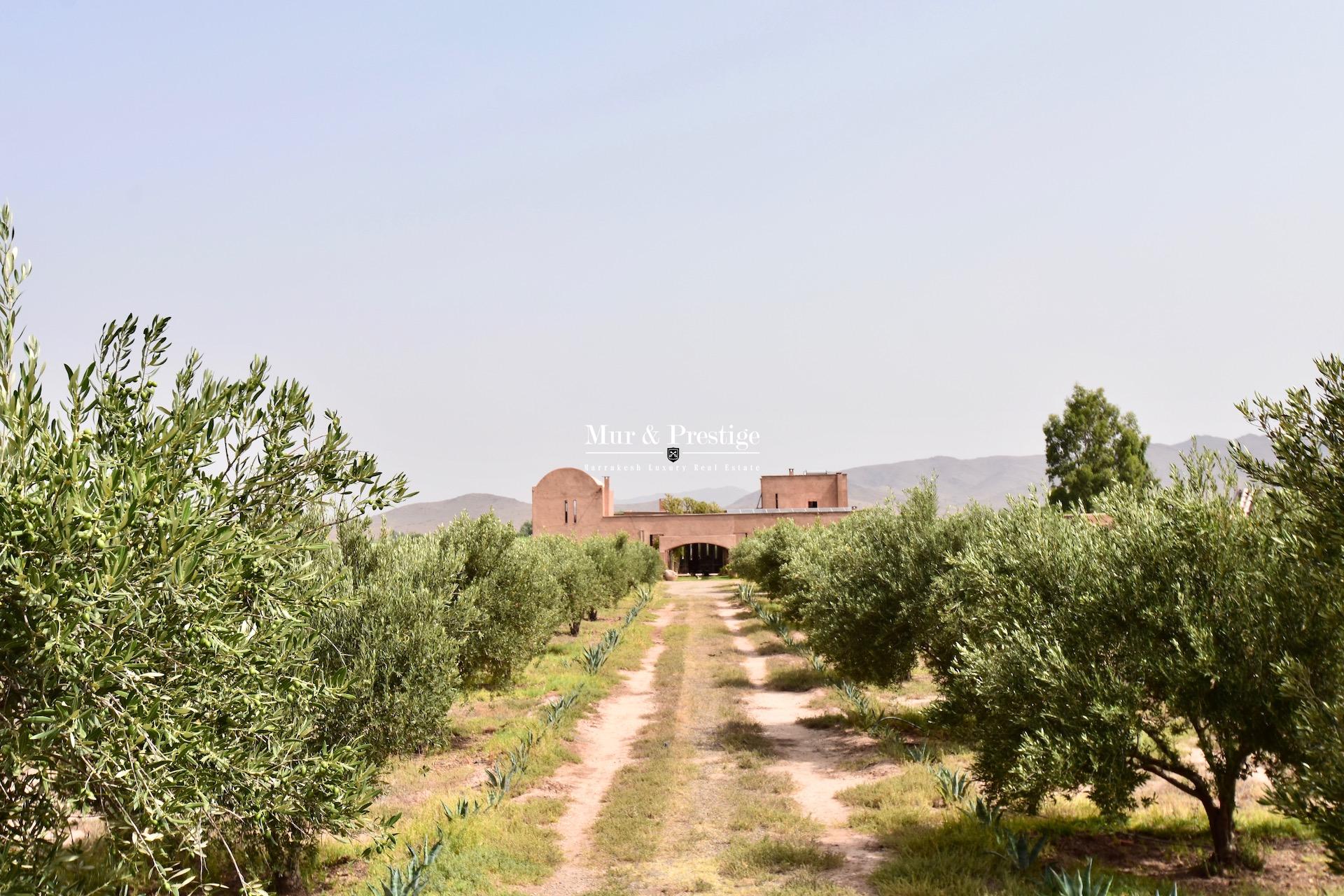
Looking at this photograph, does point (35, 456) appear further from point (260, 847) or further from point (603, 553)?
point (603, 553)

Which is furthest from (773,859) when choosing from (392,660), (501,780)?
(392,660)

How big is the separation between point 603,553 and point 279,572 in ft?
129

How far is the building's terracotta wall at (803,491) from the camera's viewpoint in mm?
75125

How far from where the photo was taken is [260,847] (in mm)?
9648

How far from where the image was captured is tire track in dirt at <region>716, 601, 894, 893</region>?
10.7 m

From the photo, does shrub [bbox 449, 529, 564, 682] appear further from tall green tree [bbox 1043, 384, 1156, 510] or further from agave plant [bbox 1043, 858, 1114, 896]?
tall green tree [bbox 1043, 384, 1156, 510]

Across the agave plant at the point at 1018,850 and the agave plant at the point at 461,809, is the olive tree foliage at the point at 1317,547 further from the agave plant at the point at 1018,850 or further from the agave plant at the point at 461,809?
the agave plant at the point at 461,809

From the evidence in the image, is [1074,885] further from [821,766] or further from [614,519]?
Result: [614,519]

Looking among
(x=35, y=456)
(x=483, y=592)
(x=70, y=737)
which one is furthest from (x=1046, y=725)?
(x=483, y=592)

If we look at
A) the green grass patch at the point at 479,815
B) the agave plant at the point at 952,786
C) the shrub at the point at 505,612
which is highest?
the shrub at the point at 505,612

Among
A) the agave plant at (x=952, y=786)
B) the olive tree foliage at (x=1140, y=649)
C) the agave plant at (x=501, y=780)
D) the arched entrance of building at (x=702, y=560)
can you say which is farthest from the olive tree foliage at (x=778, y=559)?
the arched entrance of building at (x=702, y=560)

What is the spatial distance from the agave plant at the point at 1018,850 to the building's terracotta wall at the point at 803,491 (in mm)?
64910

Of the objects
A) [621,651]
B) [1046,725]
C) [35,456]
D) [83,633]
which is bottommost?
[621,651]

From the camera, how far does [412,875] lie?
922 cm
